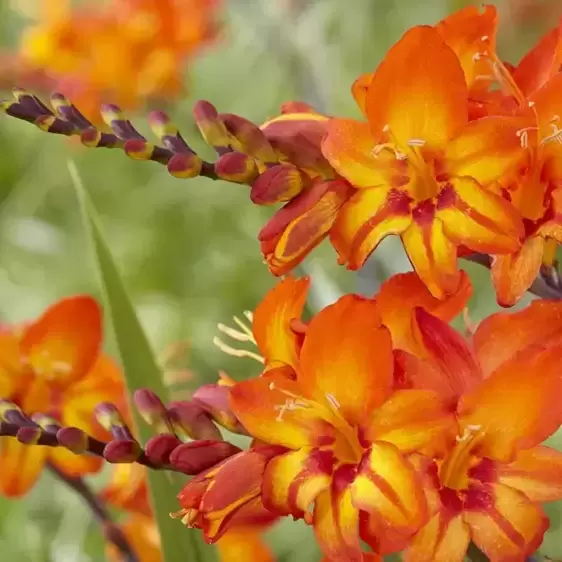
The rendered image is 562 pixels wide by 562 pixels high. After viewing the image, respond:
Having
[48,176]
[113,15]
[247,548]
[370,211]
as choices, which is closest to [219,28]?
[113,15]

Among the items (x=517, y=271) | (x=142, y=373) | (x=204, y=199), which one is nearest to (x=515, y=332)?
(x=517, y=271)

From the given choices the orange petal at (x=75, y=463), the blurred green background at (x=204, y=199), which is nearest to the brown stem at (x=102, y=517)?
the orange petal at (x=75, y=463)

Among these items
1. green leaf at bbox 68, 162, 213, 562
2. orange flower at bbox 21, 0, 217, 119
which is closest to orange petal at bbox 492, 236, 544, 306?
green leaf at bbox 68, 162, 213, 562

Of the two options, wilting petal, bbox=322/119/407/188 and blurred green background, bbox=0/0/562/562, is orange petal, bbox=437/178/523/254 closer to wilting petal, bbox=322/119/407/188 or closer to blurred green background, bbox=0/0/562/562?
wilting petal, bbox=322/119/407/188

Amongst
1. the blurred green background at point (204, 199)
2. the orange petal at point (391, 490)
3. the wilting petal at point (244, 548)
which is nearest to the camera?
the orange petal at point (391, 490)

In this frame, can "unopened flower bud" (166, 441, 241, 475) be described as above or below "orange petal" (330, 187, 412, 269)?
below

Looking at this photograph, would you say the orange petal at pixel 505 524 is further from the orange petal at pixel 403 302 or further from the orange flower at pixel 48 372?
the orange flower at pixel 48 372

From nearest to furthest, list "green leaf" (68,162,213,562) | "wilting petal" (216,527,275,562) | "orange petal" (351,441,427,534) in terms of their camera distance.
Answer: "orange petal" (351,441,427,534), "green leaf" (68,162,213,562), "wilting petal" (216,527,275,562)
